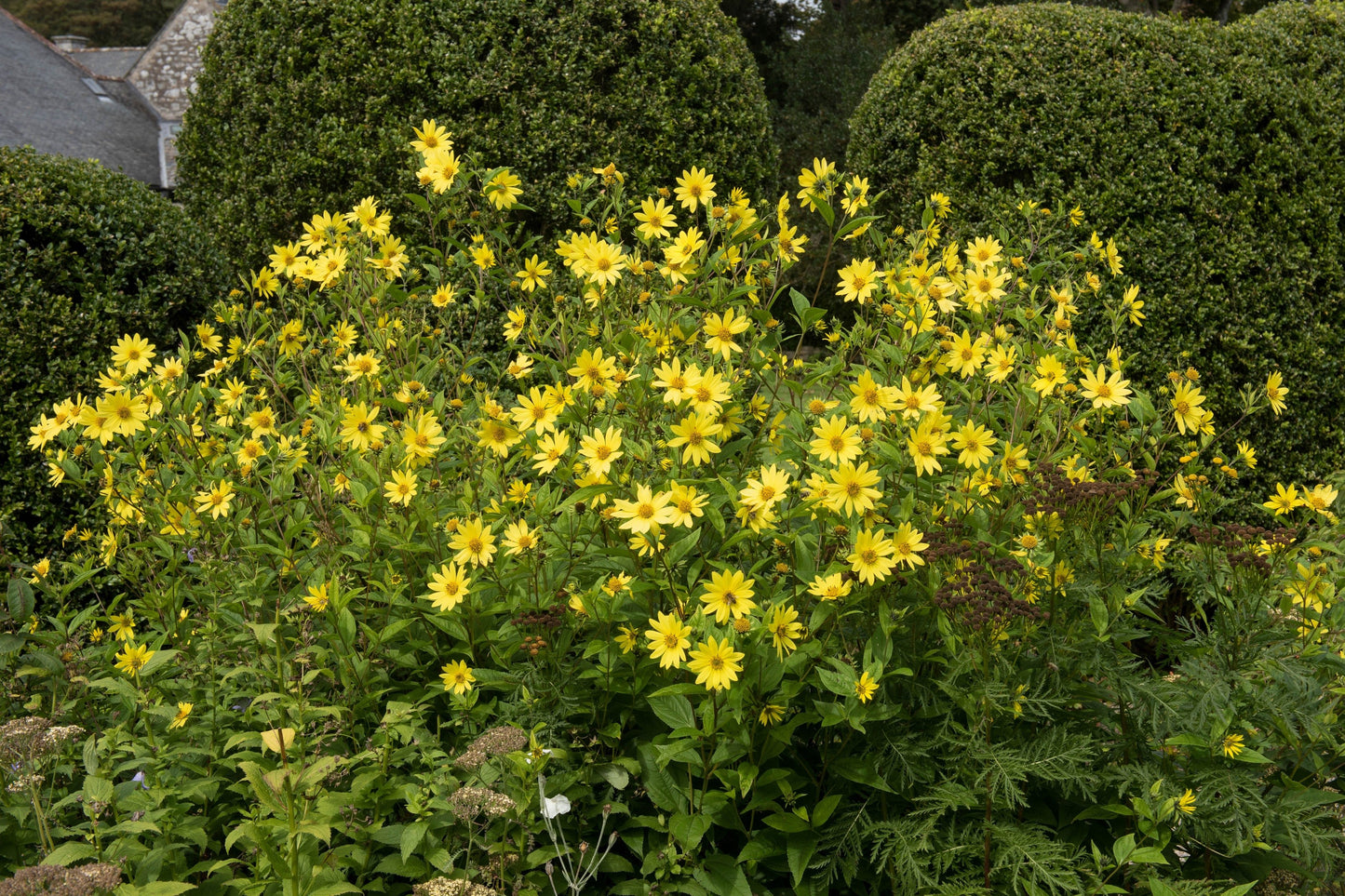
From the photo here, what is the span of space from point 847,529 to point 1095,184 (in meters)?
3.55

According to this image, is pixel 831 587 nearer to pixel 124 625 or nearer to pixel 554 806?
pixel 554 806

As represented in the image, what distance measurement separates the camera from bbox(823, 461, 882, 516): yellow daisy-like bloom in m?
1.71

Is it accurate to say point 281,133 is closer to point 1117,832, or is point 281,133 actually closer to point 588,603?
point 588,603

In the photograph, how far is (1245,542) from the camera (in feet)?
6.63

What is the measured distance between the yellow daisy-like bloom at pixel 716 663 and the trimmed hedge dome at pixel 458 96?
3.44 meters

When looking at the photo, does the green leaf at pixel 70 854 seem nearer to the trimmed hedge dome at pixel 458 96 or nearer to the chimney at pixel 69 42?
the trimmed hedge dome at pixel 458 96

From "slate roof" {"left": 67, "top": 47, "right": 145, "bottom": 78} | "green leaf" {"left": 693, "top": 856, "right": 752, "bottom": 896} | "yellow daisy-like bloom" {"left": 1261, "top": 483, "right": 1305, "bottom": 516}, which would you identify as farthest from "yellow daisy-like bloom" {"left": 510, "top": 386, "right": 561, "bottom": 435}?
"slate roof" {"left": 67, "top": 47, "right": 145, "bottom": 78}

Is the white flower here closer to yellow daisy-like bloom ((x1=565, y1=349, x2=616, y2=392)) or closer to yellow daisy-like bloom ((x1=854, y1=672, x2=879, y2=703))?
yellow daisy-like bloom ((x1=854, y1=672, x2=879, y2=703))

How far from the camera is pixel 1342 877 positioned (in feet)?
7.20

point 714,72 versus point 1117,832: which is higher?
point 714,72

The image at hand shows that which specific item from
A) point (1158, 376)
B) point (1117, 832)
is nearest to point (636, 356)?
point (1117, 832)

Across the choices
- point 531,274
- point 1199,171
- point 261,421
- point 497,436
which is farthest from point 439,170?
point 1199,171

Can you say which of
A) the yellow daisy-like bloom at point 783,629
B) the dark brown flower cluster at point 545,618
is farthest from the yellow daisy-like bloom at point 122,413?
the yellow daisy-like bloom at point 783,629

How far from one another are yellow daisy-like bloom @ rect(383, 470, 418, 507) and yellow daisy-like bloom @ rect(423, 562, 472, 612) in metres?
0.18
